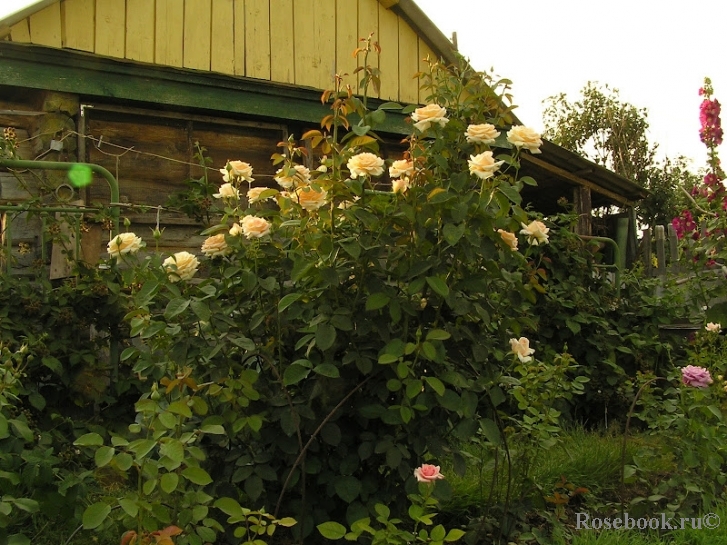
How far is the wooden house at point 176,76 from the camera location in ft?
19.5

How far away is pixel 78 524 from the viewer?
2859 millimetres

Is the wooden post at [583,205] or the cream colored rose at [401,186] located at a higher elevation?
the wooden post at [583,205]

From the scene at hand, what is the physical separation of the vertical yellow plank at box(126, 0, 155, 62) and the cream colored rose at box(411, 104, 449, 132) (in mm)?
4501

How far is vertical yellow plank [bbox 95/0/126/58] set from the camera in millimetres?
6176

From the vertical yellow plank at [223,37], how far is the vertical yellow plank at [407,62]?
1852mm

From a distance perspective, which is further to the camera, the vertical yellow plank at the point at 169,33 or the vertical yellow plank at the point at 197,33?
the vertical yellow plank at the point at 197,33

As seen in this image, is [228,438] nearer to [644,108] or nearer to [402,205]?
[402,205]

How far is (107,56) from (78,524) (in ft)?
14.3

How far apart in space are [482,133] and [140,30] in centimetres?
473

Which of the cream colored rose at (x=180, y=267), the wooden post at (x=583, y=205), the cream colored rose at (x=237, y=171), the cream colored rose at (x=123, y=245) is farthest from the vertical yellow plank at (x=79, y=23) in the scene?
the wooden post at (x=583, y=205)

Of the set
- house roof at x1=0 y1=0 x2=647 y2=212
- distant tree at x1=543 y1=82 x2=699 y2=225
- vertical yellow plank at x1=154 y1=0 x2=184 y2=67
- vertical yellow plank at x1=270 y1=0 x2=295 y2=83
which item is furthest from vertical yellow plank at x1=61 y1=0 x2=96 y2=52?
distant tree at x1=543 y1=82 x2=699 y2=225

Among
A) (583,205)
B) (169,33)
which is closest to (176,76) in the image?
(169,33)

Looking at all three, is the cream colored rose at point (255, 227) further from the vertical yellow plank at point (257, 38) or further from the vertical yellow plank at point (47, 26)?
the vertical yellow plank at point (257, 38)

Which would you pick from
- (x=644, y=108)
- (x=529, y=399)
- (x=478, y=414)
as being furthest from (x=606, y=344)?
(x=644, y=108)
